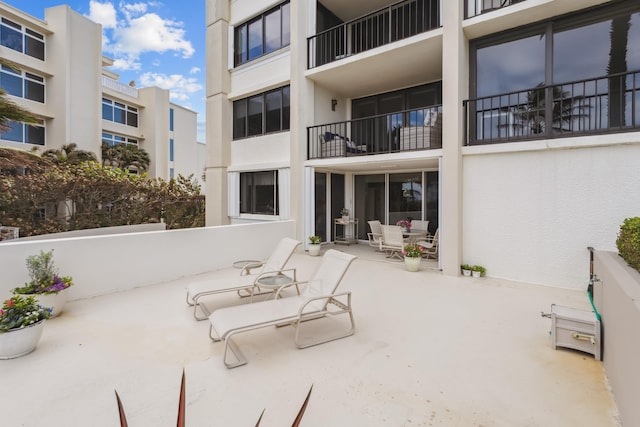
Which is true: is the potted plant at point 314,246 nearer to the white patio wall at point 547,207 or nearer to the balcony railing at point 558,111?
the white patio wall at point 547,207

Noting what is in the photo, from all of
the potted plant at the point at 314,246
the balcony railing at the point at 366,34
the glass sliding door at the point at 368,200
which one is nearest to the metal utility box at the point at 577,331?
the potted plant at the point at 314,246

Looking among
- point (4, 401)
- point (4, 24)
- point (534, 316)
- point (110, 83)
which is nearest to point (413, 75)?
point (534, 316)

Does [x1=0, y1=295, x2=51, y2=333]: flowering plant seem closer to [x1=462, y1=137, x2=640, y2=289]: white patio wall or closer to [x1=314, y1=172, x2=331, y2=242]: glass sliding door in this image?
[x1=314, y1=172, x2=331, y2=242]: glass sliding door

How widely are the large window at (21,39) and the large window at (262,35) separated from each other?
16736 mm

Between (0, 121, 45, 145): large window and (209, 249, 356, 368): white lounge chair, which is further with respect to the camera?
(0, 121, 45, 145): large window

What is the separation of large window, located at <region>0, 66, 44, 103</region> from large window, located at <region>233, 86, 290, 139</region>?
15.9m

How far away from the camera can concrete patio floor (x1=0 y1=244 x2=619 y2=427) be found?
2.67 m

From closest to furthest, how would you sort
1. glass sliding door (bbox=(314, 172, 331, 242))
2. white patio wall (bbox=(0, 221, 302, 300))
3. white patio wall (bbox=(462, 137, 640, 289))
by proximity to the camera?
1. white patio wall (bbox=(0, 221, 302, 300))
2. white patio wall (bbox=(462, 137, 640, 289))
3. glass sliding door (bbox=(314, 172, 331, 242))

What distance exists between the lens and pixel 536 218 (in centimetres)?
672

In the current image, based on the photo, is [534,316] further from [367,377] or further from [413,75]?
[413,75]

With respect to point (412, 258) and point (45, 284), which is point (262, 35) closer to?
point (412, 258)

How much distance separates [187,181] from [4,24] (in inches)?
612

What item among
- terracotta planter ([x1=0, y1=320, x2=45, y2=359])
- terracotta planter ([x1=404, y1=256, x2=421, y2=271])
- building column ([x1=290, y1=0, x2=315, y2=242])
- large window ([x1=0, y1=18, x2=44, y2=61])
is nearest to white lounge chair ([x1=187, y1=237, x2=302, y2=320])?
terracotta planter ([x1=0, y1=320, x2=45, y2=359])

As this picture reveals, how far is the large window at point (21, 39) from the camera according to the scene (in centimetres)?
1822
